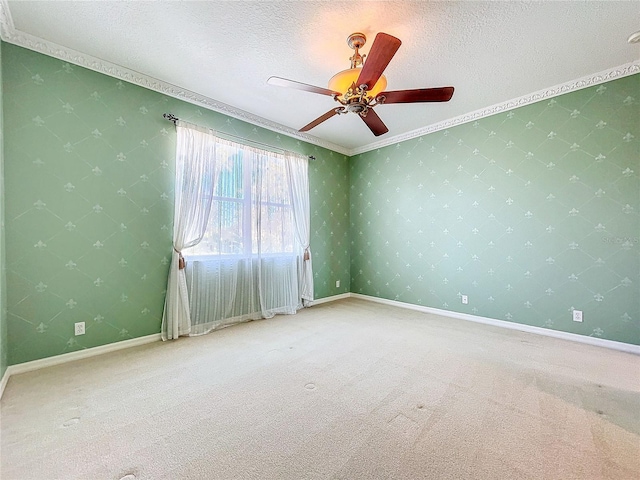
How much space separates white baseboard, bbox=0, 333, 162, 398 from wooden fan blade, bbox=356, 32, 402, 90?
326 cm

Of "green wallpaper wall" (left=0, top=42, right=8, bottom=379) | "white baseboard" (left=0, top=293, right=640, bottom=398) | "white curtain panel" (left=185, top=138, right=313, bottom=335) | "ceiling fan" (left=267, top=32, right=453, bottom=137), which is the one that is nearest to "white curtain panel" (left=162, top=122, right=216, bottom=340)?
"white curtain panel" (left=185, top=138, right=313, bottom=335)

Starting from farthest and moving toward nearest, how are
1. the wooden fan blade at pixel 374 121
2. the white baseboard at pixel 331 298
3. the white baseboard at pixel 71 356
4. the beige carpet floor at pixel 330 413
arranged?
1. the white baseboard at pixel 331 298
2. the wooden fan blade at pixel 374 121
3. the white baseboard at pixel 71 356
4. the beige carpet floor at pixel 330 413

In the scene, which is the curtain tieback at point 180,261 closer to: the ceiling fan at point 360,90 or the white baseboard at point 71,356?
the white baseboard at point 71,356

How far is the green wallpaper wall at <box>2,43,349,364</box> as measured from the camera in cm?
224

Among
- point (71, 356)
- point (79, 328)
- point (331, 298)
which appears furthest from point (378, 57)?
point (331, 298)

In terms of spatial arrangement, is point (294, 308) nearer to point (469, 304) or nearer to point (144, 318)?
point (144, 318)

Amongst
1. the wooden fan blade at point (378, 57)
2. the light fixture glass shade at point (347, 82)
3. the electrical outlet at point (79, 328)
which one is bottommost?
the electrical outlet at point (79, 328)

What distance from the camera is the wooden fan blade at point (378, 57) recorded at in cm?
163

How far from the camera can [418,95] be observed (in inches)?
84.2

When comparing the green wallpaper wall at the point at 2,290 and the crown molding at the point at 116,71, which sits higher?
the crown molding at the point at 116,71

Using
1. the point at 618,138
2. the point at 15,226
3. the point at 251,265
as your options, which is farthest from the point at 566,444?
the point at 15,226

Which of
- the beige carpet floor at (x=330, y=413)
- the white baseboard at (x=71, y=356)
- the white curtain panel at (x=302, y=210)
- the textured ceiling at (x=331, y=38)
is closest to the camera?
the beige carpet floor at (x=330, y=413)

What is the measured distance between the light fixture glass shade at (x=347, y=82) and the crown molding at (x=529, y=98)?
2180mm

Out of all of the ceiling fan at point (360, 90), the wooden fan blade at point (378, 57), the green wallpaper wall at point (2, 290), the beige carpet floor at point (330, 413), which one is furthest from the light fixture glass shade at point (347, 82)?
the green wallpaper wall at point (2, 290)
